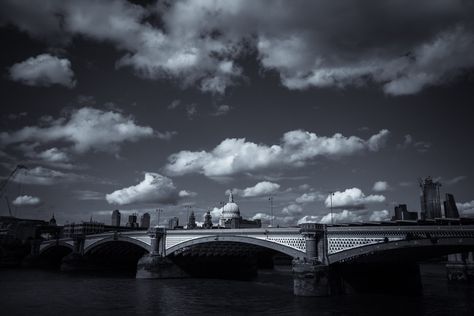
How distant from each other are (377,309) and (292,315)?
1022cm

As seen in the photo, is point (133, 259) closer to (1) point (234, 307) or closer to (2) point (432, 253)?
(1) point (234, 307)

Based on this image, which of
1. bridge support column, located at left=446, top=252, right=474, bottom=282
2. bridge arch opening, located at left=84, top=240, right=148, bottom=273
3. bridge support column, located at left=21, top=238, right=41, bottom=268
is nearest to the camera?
bridge support column, located at left=446, top=252, right=474, bottom=282

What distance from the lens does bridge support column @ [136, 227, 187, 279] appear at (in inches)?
3056

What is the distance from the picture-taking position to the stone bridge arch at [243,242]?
55225mm

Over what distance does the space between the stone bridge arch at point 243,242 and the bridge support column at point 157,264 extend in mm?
1912

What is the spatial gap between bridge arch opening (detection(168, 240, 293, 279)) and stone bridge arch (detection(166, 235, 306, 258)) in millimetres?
432

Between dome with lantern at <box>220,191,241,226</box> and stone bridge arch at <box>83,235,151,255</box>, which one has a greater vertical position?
dome with lantern at <box>220,191,241,226</box>

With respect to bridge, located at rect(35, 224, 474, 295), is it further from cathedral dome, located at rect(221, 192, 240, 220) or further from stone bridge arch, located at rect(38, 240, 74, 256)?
cathedral dome, located at rect(221, 192, 240, 220)

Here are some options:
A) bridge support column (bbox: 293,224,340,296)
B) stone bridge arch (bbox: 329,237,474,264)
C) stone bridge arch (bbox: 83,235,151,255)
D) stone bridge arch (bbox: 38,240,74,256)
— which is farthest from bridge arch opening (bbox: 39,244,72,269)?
stone bridge arch (bbox: 329,237,474,264)

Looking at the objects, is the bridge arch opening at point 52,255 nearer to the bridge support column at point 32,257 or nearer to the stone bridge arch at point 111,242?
the bridge support column at point 32,257

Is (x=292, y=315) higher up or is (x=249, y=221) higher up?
(x=249, y=221)

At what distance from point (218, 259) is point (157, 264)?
16750 mm

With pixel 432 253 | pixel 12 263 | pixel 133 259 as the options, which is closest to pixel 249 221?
pixel 133 259

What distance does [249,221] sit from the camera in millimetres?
171875
